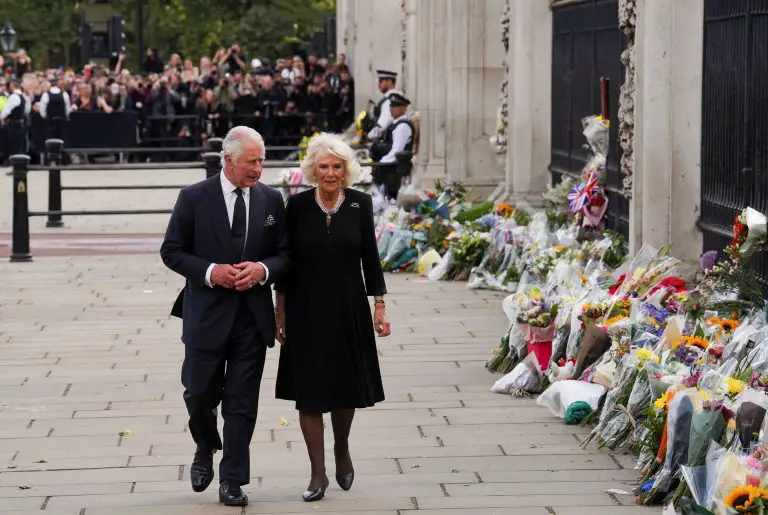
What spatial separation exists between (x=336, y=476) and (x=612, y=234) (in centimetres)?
555

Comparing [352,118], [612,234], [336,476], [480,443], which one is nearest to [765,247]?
[480,443]

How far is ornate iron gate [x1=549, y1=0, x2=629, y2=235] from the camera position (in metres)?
12.9

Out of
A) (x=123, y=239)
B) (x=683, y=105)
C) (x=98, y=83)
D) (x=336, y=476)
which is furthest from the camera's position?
(x=98, y=83)

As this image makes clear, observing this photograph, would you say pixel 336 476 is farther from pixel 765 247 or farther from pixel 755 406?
pixel 765 247

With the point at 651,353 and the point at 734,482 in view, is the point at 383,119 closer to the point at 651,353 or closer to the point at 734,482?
the point at 651,353

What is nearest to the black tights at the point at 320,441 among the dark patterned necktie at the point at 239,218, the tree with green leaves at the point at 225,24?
the dark patterned necktie at the point at 239,218

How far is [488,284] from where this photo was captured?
14516 millimetres

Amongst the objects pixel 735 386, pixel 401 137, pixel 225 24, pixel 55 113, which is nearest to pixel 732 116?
pixel 735 386

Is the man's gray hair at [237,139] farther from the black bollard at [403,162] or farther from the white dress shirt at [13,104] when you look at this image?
the white dress shirt at [13,104]

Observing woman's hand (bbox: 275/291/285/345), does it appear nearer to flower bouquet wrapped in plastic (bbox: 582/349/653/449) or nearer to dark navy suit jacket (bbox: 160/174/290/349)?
dark navy suit jacket (bbox: 160/174/290/349)

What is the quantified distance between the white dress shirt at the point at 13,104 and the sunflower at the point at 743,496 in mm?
31809

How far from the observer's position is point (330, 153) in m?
7.21

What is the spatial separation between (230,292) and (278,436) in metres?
1.65

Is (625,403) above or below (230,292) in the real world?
below
